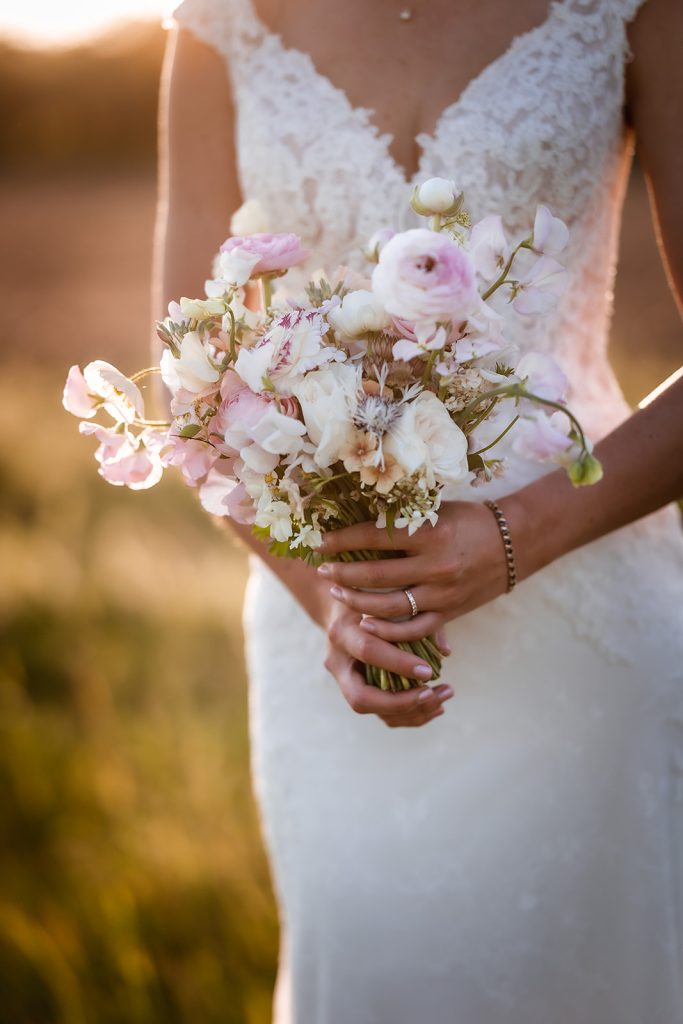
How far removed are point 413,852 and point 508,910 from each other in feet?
0.69

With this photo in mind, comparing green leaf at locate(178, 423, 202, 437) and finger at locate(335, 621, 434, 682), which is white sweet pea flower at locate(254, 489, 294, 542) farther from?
finger at locate(335, 621, 434, 682)

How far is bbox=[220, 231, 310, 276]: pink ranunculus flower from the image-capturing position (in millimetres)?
1359

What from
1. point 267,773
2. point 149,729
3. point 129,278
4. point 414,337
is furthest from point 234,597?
point 129,278

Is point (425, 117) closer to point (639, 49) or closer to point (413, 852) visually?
point (639, 49)

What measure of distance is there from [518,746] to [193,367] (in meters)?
1.04

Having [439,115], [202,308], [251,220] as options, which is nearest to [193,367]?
[202,308]

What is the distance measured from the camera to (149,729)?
386 cm

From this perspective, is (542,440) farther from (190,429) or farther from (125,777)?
(125,777)

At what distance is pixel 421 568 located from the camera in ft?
4.96

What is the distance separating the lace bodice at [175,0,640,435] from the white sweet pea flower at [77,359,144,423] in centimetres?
57

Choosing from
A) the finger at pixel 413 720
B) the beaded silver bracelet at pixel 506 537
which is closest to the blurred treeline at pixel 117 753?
the finger at pixel 413 720

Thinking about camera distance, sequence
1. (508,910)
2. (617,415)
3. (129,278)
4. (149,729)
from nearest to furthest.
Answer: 1. (508,910)
2. (617,415)
3. (149,729)
4. (129,278)

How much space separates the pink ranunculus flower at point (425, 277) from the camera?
3.69 ft

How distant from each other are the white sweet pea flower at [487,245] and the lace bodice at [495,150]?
513 millimetres
